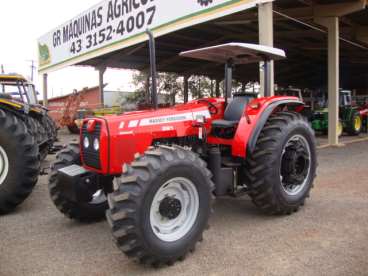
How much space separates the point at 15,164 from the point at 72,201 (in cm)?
120

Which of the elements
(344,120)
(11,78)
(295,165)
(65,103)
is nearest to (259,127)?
(295,165)

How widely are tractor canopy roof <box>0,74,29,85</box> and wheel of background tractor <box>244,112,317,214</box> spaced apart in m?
6.40

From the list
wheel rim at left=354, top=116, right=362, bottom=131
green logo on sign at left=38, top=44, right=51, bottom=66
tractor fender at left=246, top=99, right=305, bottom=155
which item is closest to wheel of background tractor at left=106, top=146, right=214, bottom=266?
tractor fender at left=246, top=99, right=305, bottom=155

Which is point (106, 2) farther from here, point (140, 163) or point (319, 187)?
point (140, 163)

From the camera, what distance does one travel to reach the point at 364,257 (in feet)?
10.8

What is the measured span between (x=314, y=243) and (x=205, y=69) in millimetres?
20583

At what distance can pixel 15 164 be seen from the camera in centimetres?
481

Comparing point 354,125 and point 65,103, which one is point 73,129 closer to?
point 65,103

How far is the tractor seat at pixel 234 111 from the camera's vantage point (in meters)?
4.44

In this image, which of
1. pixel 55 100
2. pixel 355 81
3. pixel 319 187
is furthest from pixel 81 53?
pixel 355 81

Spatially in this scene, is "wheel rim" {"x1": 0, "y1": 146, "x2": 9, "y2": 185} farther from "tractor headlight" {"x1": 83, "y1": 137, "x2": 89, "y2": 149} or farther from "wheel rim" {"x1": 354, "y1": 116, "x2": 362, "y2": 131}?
"wheel rim" {"x1": 354, "y1": 116, "x2": 362, "y2": 131}

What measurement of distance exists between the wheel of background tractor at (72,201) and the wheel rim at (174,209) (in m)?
0.96

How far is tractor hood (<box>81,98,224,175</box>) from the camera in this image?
3.60 metres

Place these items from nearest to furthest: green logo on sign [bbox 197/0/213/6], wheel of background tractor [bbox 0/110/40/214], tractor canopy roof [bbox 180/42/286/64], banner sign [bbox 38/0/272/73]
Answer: tractor canopy roof [bbox 180/42/286/64] → wheel of background tractor [bbox 0/110/40/214] → green logo on sign [bbox 197/0/213/6] → banner sign [bbox 38/0/272/73]
